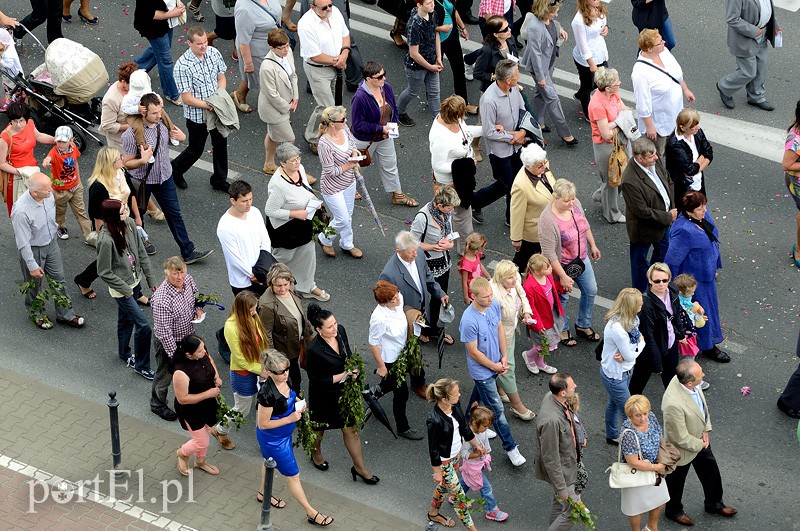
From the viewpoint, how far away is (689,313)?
12062 millimetres

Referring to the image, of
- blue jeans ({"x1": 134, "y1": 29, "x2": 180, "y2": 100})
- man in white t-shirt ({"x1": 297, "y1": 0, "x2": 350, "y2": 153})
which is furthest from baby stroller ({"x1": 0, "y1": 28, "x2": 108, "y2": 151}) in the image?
man in white t-shirt ({"x1": 297, "y1": 0, "x2": 350, "y2": 153})

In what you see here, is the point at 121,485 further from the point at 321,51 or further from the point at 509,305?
the point at 321,51

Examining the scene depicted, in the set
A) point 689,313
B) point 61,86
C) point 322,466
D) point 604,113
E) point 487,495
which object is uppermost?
point 604,113

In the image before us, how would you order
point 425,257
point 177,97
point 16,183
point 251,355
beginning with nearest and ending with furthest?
point 251,355 → point 425,257 → point 16,183 → point 177,97

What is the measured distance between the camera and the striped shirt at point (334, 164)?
13398 millimetres

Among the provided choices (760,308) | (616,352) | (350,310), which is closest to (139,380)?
(350,310)

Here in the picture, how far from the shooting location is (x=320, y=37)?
15094mm

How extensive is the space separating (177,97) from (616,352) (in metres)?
7.03

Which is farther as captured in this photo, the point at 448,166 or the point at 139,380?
the point at 448,166

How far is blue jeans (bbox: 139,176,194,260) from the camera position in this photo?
13438 mm

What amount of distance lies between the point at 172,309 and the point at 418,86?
551cm

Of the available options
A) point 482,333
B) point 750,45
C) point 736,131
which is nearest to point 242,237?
point 482,333

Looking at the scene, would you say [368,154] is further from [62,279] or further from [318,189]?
[62,279]

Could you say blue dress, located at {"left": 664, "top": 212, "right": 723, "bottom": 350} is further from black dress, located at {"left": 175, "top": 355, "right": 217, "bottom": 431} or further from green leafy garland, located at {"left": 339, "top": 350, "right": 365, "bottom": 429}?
black dress, located at {"left": 175, "top": 355, "right": 217, "bottom": 431}
